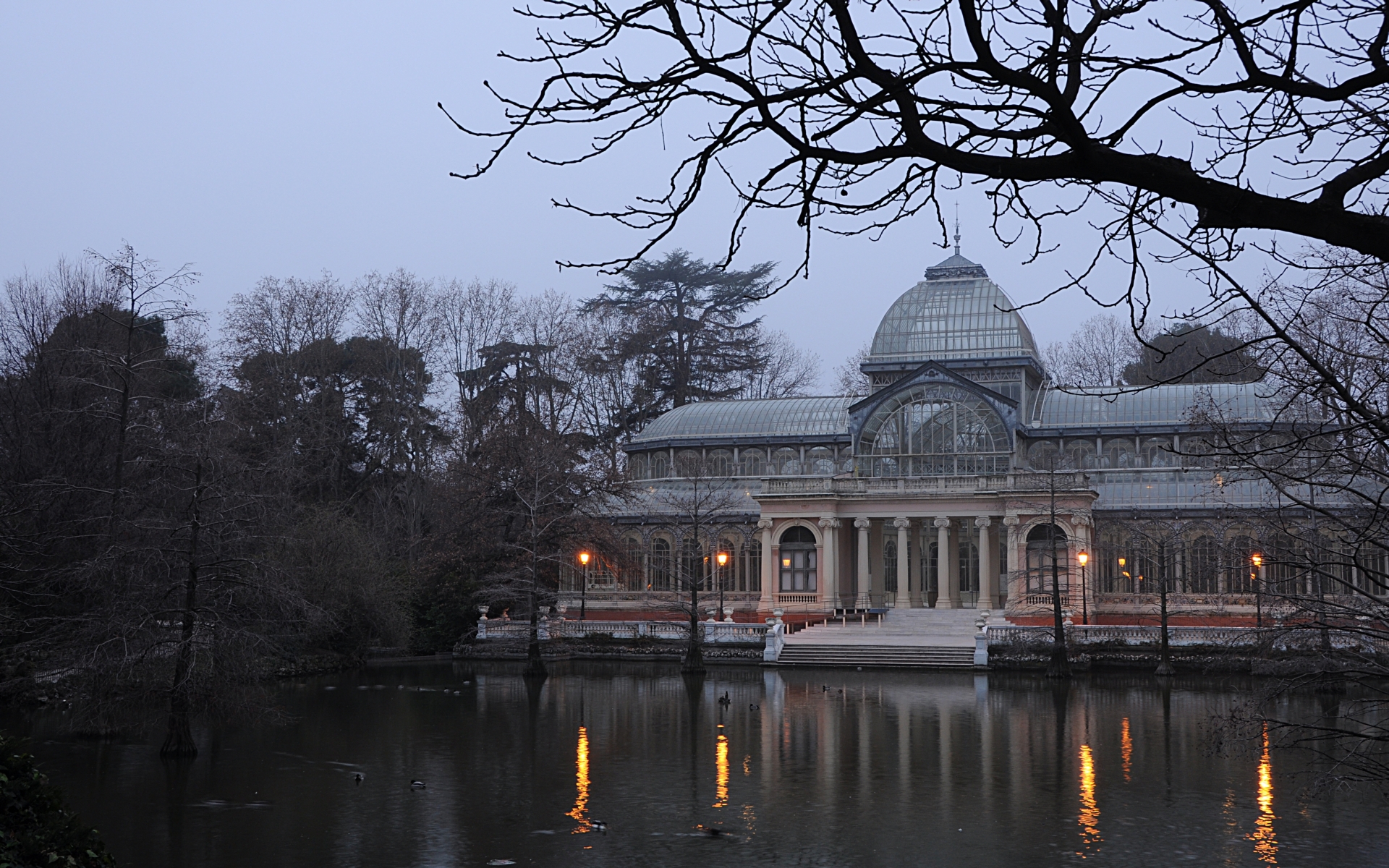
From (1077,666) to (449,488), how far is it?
78.2ft

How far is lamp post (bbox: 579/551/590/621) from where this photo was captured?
1658 inches

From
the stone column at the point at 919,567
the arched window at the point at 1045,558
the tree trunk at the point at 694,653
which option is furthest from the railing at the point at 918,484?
the tree trunk at the point at 694,653

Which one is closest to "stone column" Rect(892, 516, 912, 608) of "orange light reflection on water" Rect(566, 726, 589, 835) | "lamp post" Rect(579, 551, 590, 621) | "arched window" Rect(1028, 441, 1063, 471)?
"arched window" Rect(1028, 441, 1063, 471)

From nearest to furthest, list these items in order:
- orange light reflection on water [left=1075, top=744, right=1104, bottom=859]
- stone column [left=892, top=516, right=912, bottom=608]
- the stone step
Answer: orange light reflection on water [left=1075, top=744, right=1104, bottom=859]
the stone step
stone column [left=892, top=516, right=912, bottom=608]

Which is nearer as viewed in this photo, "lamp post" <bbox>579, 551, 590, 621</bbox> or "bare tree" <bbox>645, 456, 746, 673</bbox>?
"lamp post" <bbox>579, 551, 590, 621</bbox>

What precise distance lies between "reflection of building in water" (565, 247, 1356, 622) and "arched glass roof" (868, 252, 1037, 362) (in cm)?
8

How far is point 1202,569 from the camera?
44188mm

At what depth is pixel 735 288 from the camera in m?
73.3

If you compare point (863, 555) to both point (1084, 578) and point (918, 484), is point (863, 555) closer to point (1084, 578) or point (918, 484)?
point (918, 484)

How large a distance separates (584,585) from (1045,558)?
16535 mm

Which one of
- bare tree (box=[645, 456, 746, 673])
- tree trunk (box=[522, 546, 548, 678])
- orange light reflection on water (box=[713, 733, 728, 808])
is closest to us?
orange light reflection on water (box=[713, 733, 728, 808])

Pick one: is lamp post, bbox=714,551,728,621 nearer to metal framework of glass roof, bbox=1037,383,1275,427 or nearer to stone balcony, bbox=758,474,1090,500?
stone balcony, bbox=758,474,1090,500

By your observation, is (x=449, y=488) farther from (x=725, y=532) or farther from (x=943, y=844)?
(x=943, y=844)

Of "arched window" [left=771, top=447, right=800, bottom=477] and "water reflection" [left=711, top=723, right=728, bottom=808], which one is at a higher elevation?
"arched window" [left=771, top=447, right=800, bottom=477]
